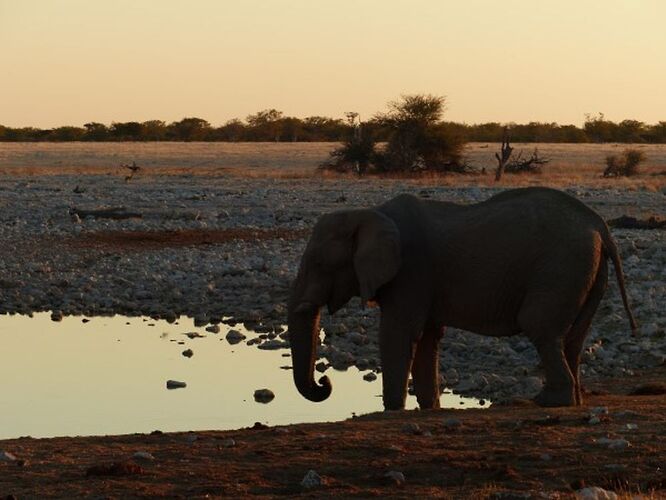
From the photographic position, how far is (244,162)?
7075cm

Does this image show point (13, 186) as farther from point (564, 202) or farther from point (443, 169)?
point (564, 202)

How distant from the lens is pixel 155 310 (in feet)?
64.2

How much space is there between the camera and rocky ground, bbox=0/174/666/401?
15.1m

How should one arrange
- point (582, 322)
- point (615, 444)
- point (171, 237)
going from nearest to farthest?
1. point (615, 444)
2. point (582, 322)
3. point (171, 237)

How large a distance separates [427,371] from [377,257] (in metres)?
1.11

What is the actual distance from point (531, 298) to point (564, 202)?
0.85m

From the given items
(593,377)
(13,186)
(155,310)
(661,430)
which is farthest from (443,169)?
(661,430)

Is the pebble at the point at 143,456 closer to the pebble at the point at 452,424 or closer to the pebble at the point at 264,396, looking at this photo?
the pebble at the point at 452,424

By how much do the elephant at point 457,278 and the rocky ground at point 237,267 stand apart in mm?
1632

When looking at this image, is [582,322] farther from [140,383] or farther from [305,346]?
[140,383]

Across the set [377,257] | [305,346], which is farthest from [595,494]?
[305,346]

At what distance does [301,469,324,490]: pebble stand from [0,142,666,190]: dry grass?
3432 cm

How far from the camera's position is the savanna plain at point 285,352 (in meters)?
8.23

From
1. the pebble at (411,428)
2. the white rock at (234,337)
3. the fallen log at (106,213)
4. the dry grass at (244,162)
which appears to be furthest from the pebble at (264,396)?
the dry grass at (244,162)
